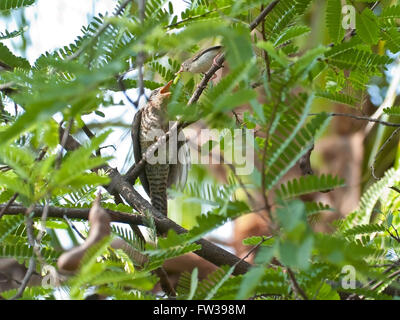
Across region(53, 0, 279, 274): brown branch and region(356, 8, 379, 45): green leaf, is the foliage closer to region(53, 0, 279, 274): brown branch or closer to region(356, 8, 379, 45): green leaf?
region(356, 8, 379, 45): green leaf

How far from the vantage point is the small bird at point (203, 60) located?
218cm

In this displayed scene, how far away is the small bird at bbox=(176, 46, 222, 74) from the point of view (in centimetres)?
218

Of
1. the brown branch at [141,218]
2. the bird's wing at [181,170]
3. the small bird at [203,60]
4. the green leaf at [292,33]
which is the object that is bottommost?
A: the brown branch at [141,218]

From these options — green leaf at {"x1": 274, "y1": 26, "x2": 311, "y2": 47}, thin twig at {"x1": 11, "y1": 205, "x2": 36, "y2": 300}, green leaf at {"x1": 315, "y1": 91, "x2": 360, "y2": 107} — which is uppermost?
green leaf at {"x1": 274, "y1": 26, "x2": 311, "y2": 47}

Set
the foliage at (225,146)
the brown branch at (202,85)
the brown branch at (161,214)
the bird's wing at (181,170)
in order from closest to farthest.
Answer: the foliage at (225,146)
the brown branch at (202,85)
the brown branch at (161,214)
the bird's wing at (181,170)

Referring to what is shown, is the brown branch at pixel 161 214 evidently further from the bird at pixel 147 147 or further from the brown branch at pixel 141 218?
the bird at pixel 147 147

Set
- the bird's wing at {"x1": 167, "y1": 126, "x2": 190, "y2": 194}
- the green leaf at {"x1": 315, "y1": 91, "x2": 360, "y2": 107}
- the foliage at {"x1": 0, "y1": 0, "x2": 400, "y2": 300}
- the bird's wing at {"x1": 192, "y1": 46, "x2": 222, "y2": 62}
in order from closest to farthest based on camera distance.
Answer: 1. the foliage at {"x1": 0, "y1": 0, "x2": 400, "y2": 300}
2. the green leaf at {"x1": 315, "y1": 91, "x2": 360, "y2": 107}
3. the bird's wing at {"x1": 192, "y1": 46, "x2": 222, "y2": 62}
4. the bird's wing at {"x1": 167, "y1": 126, "x2": 190, "y2": 194}

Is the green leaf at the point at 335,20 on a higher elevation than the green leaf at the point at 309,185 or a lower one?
higher

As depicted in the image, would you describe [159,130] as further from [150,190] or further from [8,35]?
[8,35]

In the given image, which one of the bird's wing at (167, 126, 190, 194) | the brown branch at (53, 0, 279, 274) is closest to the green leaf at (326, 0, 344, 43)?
the brown branch at (53, 0, 279, 274)

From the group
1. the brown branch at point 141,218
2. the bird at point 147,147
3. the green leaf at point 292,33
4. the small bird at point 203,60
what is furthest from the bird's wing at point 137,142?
the green leaf at point 292,33

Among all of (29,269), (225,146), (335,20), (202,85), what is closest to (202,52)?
(202,85)

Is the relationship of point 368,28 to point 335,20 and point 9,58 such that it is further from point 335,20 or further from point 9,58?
point 9,58
